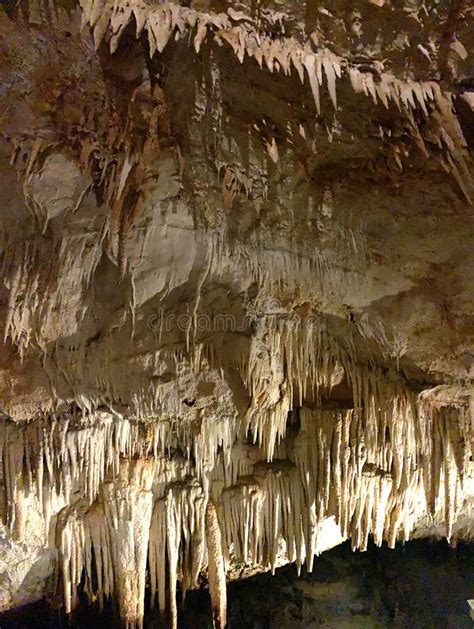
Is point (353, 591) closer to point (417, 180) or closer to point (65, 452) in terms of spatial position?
point (65, 452)

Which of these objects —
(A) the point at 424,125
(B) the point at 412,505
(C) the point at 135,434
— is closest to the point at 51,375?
(C) the point at 135,434

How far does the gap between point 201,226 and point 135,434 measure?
6.90 ft

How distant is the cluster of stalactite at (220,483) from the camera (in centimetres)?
434

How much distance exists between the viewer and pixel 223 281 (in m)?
3.61

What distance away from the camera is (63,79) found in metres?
2.42

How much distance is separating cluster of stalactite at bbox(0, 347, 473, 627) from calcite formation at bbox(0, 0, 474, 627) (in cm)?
2

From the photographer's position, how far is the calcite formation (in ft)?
7.34

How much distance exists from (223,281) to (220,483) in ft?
7.85

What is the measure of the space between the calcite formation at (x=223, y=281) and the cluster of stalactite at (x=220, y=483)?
0.9 inches
